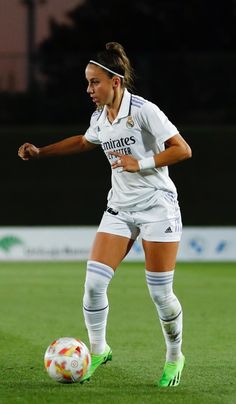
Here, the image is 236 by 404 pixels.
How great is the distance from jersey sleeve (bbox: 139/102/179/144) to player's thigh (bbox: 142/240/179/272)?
67cm

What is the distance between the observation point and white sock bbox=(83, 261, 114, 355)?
690 cm

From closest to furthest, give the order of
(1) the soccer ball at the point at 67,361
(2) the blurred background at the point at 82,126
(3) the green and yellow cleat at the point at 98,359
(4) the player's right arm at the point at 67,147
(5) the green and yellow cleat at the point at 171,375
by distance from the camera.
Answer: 1. (1) the soccer ball at the point at 67,361
2. (5) the green and yellow cleat at the point at 171,375
3. (3) the green and yellow cleat at the point at 98,359
4. (4) the player's right arm at the point at 67,147
5. (2) the blurred background at the point at 82,126

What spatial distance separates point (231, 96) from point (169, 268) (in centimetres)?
1321

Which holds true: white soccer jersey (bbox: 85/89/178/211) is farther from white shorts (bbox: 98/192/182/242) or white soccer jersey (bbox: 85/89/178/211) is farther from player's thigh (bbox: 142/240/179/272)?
player's thigh (bbox: 142/240/179/272)

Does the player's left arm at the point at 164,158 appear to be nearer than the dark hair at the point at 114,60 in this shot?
Yes

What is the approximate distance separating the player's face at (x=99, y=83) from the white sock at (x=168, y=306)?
1189 millimetres

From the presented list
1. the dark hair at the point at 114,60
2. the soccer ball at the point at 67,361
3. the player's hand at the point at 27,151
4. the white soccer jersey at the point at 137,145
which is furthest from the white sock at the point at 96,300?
the dark hair at the point at 114,60

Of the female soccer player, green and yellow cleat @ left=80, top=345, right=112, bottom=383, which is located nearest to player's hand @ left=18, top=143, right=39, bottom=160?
the female soccer player

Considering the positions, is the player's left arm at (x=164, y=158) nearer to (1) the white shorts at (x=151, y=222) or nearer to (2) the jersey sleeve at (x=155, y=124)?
(2) the jersey sleeve at (x=155, y=124)

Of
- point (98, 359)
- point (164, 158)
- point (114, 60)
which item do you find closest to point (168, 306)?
point (98, 359)

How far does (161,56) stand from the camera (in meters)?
19.3

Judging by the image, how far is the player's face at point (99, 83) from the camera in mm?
6891

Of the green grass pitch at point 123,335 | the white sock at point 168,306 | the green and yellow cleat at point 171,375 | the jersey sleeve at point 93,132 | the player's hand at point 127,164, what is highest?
the jersey sleeve at point 93,132

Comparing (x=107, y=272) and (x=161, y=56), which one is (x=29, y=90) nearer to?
(x=161, y=56)
